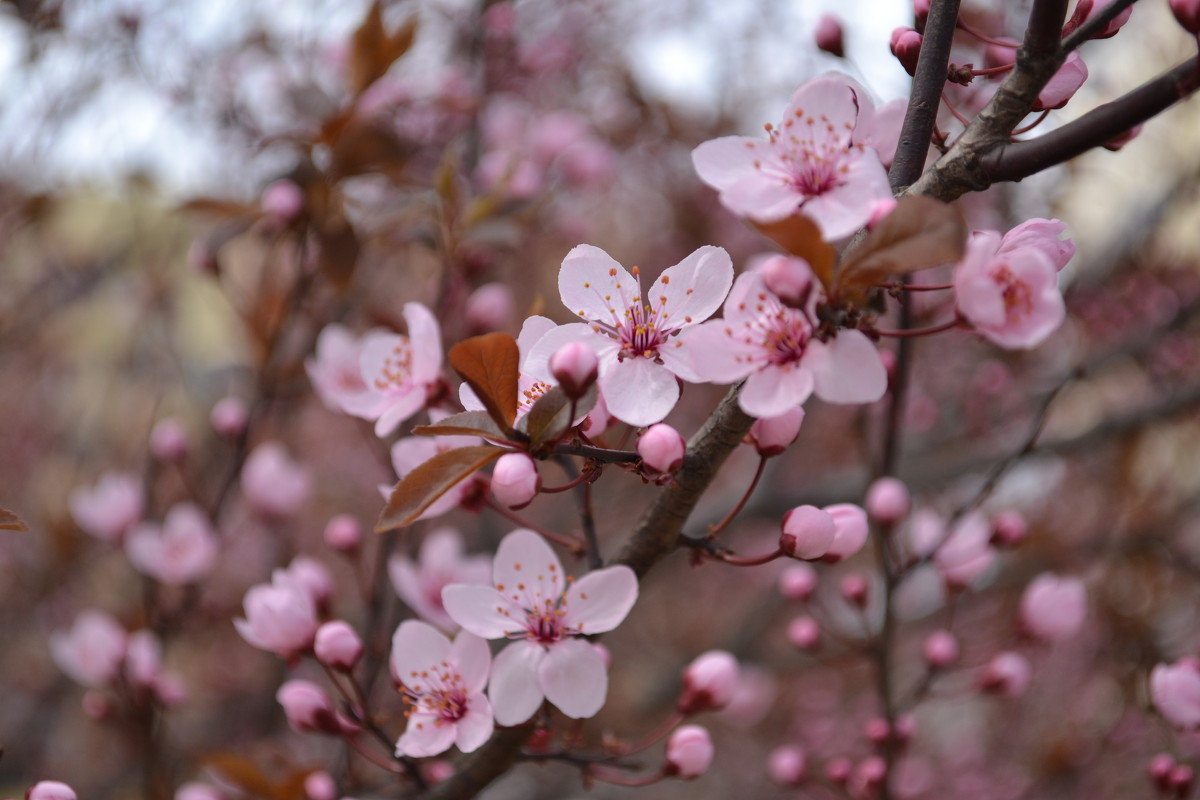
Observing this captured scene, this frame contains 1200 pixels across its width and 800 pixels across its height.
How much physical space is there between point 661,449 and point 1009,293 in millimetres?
342

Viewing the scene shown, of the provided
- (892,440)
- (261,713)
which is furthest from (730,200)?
(261,713)

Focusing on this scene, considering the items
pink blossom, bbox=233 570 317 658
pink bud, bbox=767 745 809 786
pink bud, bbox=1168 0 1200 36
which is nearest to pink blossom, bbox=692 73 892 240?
pink bud, bbox=1168 0 1200 36

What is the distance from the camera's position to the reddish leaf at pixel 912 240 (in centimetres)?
68

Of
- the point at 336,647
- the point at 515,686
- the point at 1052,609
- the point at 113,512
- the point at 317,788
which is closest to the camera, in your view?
the point at 515,686

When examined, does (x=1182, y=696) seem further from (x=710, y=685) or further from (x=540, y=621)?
(x=540, y=621)

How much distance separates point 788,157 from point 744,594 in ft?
13.9

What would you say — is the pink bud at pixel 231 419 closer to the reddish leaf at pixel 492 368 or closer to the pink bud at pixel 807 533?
the reddish leaf at pixel 492 368

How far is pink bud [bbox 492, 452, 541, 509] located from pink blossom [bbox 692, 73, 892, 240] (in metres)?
0.31

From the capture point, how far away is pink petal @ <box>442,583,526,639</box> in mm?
925

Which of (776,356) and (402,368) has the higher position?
(776,356)

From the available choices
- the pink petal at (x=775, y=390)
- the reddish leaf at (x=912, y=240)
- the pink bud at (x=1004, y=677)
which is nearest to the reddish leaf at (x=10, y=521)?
the pink petal at (x=775, y=390)

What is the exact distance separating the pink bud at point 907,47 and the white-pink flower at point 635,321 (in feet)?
1.02

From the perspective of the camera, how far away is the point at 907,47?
94 cm

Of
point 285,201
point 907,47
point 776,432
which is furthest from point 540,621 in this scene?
point 285,201
